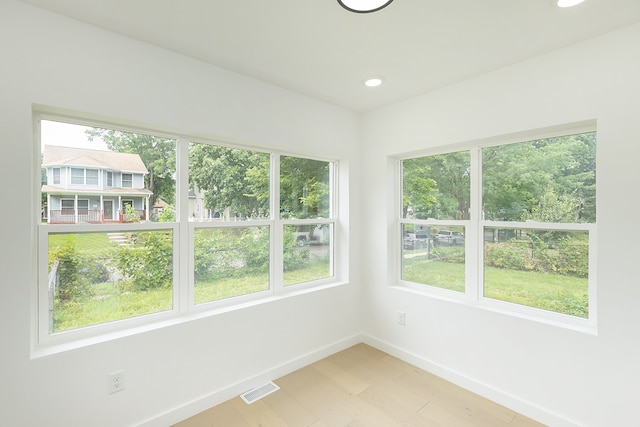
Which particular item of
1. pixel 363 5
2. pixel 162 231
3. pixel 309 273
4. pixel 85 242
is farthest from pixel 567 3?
pixel 85 242

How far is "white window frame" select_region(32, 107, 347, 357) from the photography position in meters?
1.71

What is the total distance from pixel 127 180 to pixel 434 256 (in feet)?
8.75

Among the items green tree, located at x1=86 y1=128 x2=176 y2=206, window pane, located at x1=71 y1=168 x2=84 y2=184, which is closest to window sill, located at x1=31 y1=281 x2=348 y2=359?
green tree, located at x1=86 y1=128 x2=176 y2=206

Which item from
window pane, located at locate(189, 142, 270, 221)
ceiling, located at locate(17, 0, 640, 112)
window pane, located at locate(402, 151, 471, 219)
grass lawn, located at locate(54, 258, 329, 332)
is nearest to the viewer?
ceiling, located at locate(17, 0, 640, 112)

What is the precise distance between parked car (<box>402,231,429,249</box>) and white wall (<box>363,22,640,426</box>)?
20.4 inches

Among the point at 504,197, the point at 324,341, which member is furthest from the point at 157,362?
the point at 504,197

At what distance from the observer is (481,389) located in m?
2.33

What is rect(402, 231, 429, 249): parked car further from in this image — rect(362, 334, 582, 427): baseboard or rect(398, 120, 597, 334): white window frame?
rect(362, 334, 582, 427): baseboard

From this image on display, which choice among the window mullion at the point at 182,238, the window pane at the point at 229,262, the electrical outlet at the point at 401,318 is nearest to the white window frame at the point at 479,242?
the electrical outlet at the point at 401,318

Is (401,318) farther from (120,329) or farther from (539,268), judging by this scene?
(120,329)

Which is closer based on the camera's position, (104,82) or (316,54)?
(104,82)
